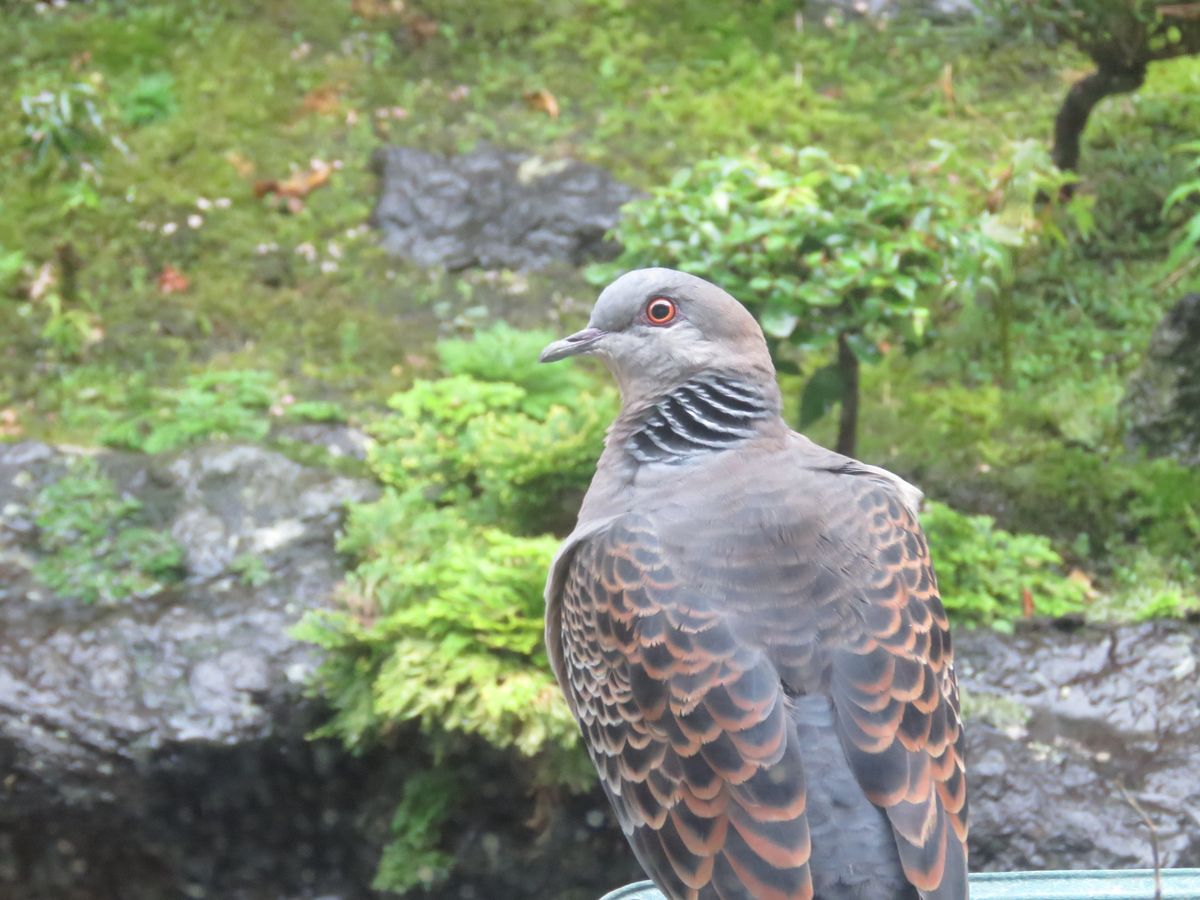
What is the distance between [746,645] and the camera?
2.15m

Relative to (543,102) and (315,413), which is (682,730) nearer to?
(315,413)

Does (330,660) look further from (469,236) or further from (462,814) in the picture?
(469,236)

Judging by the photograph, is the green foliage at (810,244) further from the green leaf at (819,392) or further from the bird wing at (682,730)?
the bird wing at (682,730)

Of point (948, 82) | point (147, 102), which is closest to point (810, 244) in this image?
point (948, 82)

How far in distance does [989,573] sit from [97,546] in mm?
3234

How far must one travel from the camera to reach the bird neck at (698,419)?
2516 mm

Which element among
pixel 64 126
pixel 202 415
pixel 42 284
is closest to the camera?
pixel 202 415

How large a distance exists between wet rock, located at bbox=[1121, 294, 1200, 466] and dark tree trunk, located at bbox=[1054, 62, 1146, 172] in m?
1.43

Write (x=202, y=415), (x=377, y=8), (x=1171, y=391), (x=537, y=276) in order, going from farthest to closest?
(x=377, y=8) < (x=537, y=276) < (x=202, y=415) < (x=1171, y=391)

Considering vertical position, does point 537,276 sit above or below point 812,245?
below

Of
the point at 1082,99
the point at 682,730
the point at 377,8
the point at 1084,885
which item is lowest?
the point at 1084,885

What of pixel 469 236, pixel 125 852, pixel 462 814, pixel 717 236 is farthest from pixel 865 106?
pixel 125 852

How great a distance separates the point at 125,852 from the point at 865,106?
5539 mm

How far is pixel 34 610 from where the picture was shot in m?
4.57
